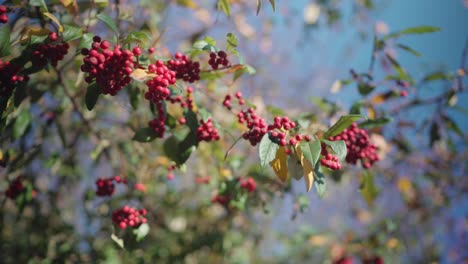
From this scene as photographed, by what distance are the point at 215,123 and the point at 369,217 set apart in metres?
5.86

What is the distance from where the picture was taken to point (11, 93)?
1.51 m

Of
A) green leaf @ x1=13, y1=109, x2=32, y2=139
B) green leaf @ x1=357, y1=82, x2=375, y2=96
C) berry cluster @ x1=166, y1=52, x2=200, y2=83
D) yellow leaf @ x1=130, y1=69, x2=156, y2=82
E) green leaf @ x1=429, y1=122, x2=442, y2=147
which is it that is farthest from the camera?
green leaf @ x1=429, y1=122, x2=442, y2=147

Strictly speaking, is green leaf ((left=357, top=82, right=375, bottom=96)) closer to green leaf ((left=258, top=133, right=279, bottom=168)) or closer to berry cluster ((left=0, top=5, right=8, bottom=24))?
green leaf ((left=258, top=133, right=279, bottom=168))

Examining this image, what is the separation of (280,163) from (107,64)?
33.2 inches

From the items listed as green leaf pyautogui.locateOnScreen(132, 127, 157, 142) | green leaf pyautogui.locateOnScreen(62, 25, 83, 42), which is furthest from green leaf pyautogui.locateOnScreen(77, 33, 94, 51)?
green leaf pyautogui.locateOnScreen(132, 127, 157, 142)

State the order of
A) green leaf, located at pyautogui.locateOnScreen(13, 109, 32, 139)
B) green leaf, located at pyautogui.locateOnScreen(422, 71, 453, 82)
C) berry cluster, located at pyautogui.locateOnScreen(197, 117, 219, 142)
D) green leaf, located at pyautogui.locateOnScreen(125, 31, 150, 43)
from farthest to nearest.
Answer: green leaf, located at pyautogui.locateOnScreen(422, 71, 453, 82), green leaf, located at pyautogui.locateOnScreen(13, 109, 32, 139), berry cluster, located at pyautogui.locateOnScreen(197, 117, 219, 142), green leaf, located at pyautogui.locateOnScreen(125, 31, 150, 43)

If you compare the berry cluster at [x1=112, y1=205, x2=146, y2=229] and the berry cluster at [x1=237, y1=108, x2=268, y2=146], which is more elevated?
the berry cluster at [x1=237, y1=108, x2=268, y2=146]

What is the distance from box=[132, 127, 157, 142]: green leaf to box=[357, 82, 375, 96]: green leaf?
143 centimetres

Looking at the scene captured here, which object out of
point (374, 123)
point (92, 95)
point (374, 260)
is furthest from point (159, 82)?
point (374, 260)

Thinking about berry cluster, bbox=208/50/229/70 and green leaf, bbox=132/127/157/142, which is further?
green leaf, bbox=132/127/157/142

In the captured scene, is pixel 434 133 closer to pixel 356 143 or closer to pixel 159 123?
pixel 356 143

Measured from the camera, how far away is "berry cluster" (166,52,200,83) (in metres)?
1.57

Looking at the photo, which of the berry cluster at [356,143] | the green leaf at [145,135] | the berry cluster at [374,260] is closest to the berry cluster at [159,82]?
the green leaf at [145,135]

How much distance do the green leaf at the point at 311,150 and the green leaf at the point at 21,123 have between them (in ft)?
5.41
